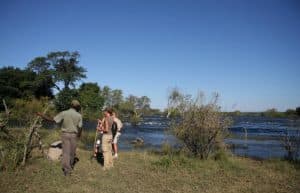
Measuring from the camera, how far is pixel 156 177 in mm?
11125

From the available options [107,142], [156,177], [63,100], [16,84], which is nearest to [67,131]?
[107,142]

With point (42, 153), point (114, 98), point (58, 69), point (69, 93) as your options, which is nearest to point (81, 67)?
point (58, 69)

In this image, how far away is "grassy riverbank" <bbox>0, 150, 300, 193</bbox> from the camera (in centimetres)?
959

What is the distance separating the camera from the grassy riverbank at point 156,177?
31.4ft

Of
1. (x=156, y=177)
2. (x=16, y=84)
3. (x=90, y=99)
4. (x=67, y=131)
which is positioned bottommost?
(x=156, y=177)

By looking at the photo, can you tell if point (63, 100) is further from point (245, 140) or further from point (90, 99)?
point (245, 140)

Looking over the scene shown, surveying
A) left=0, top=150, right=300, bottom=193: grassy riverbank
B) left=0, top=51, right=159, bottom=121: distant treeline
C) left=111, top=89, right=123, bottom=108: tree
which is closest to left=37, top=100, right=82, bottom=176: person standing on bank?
left=0, top=150, right=300, bottom=193: grassy riverbank

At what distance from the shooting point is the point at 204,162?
13.8 meters

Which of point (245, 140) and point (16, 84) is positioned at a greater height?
point (16, 84)

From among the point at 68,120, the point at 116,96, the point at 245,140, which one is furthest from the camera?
the point at 116,96

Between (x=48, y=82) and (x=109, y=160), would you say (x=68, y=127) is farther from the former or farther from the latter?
(x=48, y=82)

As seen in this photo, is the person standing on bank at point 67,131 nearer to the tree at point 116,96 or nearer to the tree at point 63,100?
Answer: the tree at point 63,100

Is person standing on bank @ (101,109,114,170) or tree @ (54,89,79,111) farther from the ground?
tree @ (54,89,79,111)

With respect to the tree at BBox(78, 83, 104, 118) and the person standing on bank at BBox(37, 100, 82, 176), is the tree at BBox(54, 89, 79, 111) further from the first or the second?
the person standing on bank at BBox(37, 100, 82, 176)
